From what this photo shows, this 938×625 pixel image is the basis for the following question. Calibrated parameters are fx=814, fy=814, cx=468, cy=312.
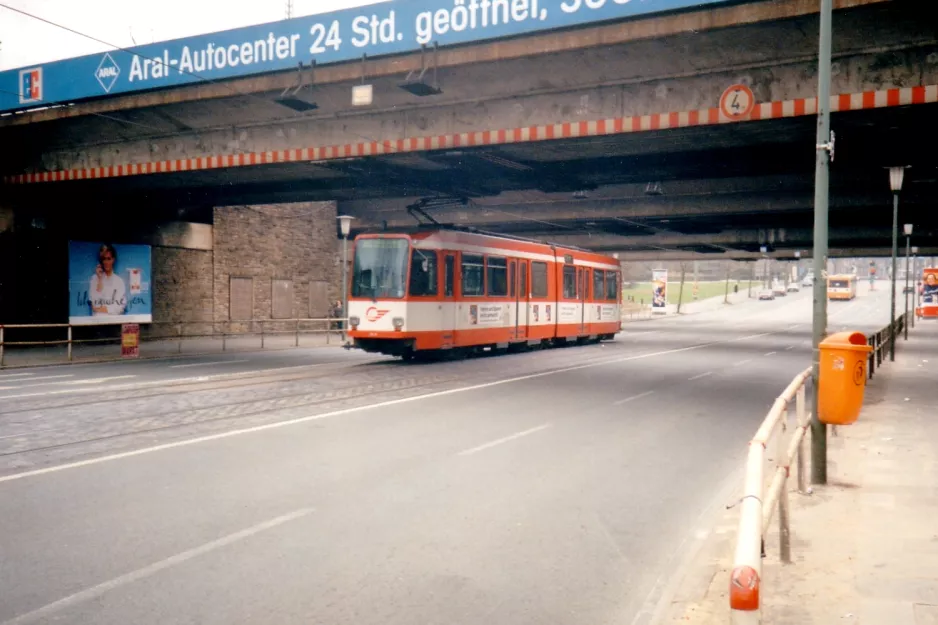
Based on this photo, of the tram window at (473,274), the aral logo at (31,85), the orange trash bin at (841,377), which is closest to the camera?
the orange trash bin at (841,377)

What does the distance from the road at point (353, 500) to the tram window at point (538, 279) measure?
37.4 ft

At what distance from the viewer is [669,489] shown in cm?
782

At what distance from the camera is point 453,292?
71.8 ft

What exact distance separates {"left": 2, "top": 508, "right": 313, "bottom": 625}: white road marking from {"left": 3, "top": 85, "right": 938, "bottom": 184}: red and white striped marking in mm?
10100

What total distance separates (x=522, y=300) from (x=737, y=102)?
13.0m

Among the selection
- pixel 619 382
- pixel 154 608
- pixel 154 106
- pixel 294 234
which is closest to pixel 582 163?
pixel 619 382

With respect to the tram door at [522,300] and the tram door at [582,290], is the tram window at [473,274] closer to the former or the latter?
the tram door at [522,300]

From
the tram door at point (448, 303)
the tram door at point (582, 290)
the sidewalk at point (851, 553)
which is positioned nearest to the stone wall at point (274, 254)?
the tram door at point (448, 303)

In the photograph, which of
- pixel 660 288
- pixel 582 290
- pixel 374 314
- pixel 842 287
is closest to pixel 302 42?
pixel 374 314

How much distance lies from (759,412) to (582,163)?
8.42 m

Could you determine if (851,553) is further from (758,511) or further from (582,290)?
(582,290)

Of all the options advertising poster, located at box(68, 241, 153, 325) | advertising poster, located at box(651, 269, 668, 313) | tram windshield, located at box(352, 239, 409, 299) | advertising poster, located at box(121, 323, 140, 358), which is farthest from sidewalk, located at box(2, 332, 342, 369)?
advertising poster, located at box(651, 269, 668, 313)

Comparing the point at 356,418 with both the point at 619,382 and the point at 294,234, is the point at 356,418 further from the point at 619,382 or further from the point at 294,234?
the point at 294,234

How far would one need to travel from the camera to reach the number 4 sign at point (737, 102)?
13.5m
